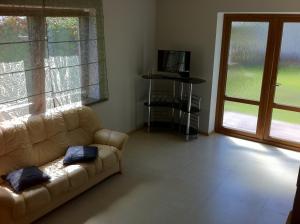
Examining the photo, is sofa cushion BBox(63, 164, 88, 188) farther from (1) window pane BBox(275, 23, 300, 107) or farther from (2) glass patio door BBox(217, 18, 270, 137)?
(1) window pane BBox(275, 23, 300, 107)

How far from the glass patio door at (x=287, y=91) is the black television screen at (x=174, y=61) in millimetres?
1336

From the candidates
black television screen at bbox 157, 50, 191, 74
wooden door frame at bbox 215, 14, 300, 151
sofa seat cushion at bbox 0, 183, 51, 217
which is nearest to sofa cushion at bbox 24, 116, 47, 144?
sofa seat cushion at bbox 0, 183, 51, 217

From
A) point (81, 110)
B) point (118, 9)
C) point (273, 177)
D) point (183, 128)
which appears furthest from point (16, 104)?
point (273, 177)

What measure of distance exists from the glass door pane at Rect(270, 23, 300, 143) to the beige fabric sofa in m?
2.51

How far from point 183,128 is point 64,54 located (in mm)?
2427

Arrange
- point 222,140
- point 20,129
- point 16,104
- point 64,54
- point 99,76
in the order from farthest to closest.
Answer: point 222,140 < point 99,76 < point 64,54 < point 16,104 < point 20,129

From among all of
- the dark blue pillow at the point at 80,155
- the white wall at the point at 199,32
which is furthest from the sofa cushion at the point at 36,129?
the white wall at the point at 199,32

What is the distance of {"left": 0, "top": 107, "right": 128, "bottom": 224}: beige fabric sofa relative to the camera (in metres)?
2.64

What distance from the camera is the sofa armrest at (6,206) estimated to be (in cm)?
244

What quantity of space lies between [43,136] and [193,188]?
1781 mm

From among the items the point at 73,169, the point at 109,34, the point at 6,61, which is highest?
the point at 109,34

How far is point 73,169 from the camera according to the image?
3080 mm

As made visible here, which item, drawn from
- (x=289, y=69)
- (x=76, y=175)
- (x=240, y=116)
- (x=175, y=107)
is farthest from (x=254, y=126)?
(x=76, y=175)

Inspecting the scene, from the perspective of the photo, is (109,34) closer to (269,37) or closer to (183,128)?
(183,128)
